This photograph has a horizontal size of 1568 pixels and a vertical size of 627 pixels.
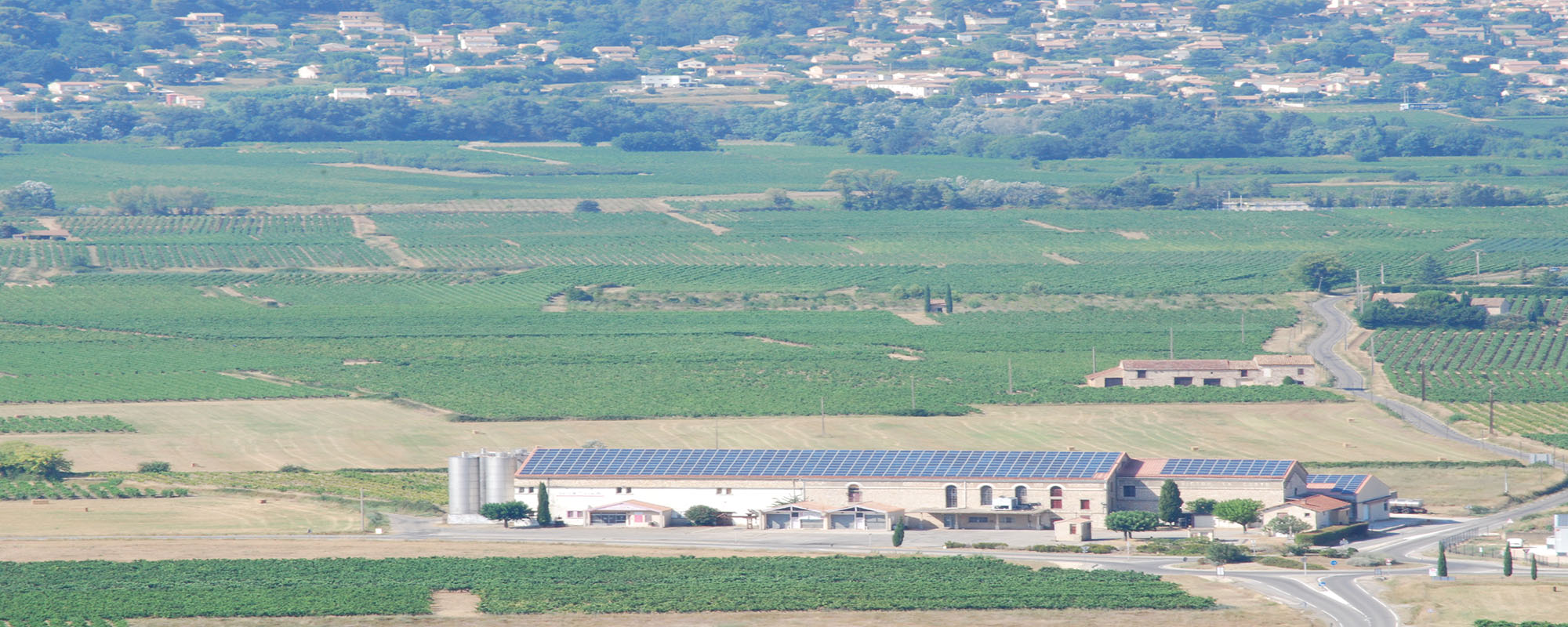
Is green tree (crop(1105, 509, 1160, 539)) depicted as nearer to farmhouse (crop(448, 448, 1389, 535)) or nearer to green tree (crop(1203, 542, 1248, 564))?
farmhouse (crop(448, 448, 1389, 535))

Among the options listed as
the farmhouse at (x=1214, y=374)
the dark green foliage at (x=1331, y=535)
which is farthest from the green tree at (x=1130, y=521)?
the farmhouse at (x=1214, y=374)

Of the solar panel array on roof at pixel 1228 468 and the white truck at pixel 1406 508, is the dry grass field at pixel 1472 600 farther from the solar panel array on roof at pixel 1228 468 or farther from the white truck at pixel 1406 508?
the white truck at pixel 1406 508

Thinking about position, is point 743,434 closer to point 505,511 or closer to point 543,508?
point 543,508

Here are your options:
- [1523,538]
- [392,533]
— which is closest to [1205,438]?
[1523,538]

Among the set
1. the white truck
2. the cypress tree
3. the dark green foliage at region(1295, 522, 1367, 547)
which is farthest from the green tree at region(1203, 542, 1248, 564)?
the cypress tree

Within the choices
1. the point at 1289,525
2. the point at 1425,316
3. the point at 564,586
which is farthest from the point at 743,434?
the point at 1425,316

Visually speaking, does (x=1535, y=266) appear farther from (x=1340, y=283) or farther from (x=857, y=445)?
(x=857, y=445)

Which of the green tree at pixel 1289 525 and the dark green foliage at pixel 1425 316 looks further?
the dark green foliage at pixel 1425 316
